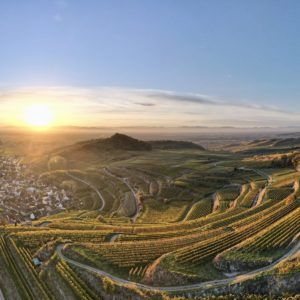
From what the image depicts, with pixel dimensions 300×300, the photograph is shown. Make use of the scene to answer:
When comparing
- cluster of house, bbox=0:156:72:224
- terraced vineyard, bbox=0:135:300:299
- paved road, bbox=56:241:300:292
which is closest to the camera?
paved road, bbox=56:241:300:292

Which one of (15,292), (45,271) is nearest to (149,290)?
(45,271)

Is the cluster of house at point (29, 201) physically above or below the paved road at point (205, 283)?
below

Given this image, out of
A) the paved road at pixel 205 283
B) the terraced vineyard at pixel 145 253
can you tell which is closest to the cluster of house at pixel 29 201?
the terraced vineyard at pixel 145 253

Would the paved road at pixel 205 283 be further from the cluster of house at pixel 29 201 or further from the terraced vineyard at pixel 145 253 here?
the cluster of house at pixel 29 201

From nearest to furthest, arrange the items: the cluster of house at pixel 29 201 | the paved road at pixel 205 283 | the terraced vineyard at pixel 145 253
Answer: the paved road at pixel 205 283
the terraced vineyard at pixel 145 253
the cluster of house at pixel 29 201

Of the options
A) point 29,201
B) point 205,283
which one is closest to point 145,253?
point 205,283

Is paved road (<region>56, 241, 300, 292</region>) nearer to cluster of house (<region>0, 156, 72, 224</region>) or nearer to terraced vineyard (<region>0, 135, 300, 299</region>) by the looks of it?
terraced vineyard (<region>0, 135, 300, 299</region>)

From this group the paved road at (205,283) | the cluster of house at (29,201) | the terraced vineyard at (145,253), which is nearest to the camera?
the paved road at (205,283)

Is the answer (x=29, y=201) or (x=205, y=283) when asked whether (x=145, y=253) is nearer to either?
(x=205, y=283)

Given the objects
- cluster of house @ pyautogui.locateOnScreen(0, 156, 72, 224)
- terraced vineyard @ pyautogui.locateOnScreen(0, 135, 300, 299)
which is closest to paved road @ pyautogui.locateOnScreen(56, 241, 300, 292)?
terraced vineyard @ pyautogui.locateOnScreen(0, 135, 300, 299)

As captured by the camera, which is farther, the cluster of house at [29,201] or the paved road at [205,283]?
the cluster of house at [29,201]

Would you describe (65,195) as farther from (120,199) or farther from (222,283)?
(222,283)
